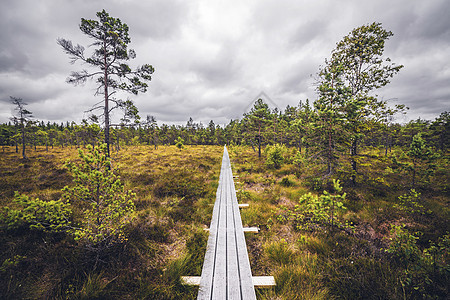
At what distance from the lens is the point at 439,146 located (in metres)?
25.0

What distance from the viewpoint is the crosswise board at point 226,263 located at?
3264 millimetres

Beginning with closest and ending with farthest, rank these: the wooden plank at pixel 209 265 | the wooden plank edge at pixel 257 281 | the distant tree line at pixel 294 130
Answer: the wooden plank at pixel 209 265, the wooden plank edge at pixel 257 281, the distant tree line at pixel 294 130

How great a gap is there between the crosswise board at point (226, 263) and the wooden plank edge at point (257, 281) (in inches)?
4.0

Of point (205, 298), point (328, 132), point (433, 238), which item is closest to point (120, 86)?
point (205, 298)

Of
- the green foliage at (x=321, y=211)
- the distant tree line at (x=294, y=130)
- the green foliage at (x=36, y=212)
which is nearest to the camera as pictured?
the green foliage at (x=36, y=212)

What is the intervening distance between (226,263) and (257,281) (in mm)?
929

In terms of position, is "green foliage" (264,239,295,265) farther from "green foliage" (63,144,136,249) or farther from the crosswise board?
"green foliage" (63,144,136,249)

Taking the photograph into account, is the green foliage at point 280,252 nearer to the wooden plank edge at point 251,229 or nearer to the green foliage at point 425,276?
the wooden plank edge at point 251,229

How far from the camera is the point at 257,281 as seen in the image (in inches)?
137

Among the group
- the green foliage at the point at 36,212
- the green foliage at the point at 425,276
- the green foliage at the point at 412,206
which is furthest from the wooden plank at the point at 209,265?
the green foliage at the point at 412,206

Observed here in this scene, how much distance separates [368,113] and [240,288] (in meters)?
10.9

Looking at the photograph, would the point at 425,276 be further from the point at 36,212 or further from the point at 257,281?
the point at 36,212

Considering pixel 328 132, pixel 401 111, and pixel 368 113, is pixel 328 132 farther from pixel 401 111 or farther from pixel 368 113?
pixel 401 111

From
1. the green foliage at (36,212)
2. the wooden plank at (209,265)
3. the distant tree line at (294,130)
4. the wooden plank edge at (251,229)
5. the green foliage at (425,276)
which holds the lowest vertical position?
the wooden plank at (209,265)
